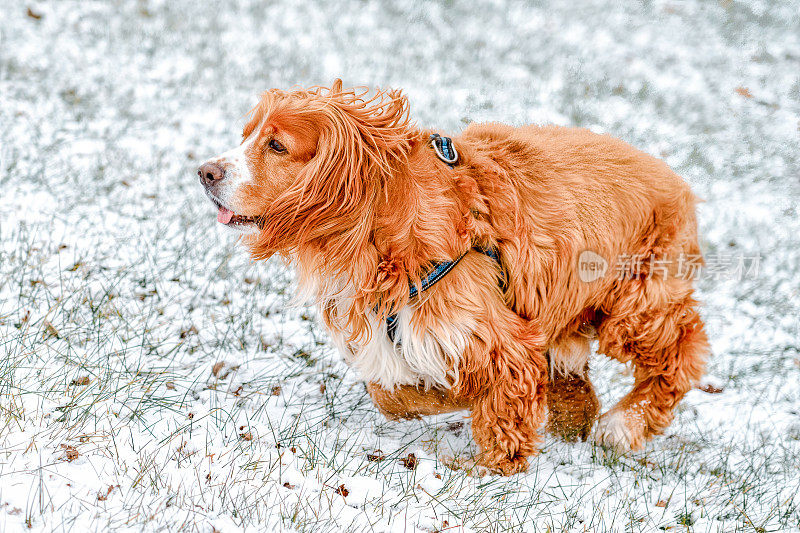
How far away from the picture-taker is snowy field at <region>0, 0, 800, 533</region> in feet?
9.30

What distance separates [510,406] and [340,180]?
1.41m

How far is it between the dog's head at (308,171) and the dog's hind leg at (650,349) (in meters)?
1.57

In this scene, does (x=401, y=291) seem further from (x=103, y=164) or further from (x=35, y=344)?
(x=103, y=164)

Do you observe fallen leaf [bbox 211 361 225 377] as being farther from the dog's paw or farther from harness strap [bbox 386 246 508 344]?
the dog's paw

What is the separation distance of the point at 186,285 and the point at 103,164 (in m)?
2.39

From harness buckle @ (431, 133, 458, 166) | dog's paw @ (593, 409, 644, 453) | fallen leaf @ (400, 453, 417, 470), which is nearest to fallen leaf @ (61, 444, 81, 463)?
fallen leaf @ (400, 453, 417, 470)

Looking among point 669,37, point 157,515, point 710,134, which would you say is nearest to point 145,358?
point 157,515

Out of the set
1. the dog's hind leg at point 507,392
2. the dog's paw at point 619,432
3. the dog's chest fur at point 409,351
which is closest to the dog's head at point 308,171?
the dog's chest fur at point 409,351

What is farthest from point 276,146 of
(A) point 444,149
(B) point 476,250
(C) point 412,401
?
(C) point 412,401

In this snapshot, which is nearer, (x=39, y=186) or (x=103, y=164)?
(x=39, y=186)

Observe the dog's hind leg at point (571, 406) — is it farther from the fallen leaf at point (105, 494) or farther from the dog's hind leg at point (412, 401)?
the fallen leaf at point (105, 494)

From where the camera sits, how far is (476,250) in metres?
3.00

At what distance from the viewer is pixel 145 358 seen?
151 inches

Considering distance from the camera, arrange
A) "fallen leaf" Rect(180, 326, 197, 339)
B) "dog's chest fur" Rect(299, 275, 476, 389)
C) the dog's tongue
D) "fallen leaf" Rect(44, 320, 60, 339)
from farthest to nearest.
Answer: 1. "fallen leaf" Rect(180, 326, 197, 339)
2. "fallen leaf" Rect(44, 320, 60, 339)
3. "dog's chest fur" Rect(299, 275, 476, 389)
4. the dog's tongue
